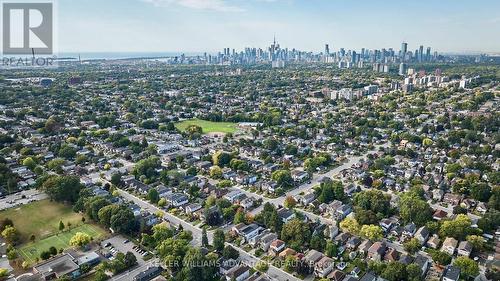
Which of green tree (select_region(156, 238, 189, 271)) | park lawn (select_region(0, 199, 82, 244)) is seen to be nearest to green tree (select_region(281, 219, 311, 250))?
green tree (select_region(156, 238, 189, 271))

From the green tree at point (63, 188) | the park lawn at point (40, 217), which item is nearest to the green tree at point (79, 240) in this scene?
the park lawn at point (40, 217)

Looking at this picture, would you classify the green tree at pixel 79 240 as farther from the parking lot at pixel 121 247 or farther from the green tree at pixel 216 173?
the green tree at pixel 216 173

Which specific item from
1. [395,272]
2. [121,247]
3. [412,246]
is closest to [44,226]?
[121,247]

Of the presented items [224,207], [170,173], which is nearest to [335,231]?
[224,207]

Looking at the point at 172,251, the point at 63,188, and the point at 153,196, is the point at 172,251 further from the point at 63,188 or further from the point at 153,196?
the point at 63,188

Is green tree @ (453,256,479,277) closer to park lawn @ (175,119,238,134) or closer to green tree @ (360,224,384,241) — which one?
green tree @ (360,224,384,241)

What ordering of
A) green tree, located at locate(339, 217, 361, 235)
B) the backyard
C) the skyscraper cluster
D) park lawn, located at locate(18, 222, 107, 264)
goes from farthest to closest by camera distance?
the skyscraper cluster < green tree, located at locate(339, 217, 361, 235) < the backyard < park lawn, located at locate(18, 222, 107, 264)
